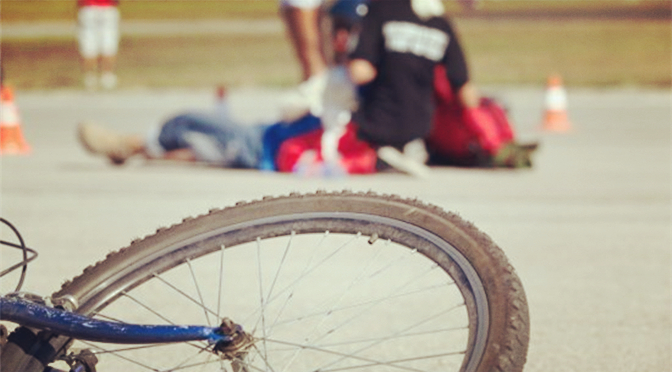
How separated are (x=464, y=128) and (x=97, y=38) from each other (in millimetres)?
11463

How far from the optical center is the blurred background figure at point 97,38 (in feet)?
63.5

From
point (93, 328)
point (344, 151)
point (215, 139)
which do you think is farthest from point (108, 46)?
point (93, 328)

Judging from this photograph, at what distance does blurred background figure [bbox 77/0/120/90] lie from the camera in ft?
63.5

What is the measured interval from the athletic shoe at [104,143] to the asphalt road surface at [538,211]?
0.10 meters

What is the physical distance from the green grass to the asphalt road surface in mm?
6432

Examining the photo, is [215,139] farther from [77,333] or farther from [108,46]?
[108,46]

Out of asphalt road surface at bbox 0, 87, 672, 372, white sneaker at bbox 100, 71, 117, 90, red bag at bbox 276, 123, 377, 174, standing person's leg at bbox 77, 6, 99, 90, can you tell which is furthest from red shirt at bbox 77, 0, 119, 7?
red bag at bbox 276, 123, 377, 174

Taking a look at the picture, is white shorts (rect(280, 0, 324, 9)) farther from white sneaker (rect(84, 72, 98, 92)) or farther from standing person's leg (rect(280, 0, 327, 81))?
white sneaker (rect(84, 72, 98, 92))

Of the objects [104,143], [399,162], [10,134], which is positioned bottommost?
[399,162]

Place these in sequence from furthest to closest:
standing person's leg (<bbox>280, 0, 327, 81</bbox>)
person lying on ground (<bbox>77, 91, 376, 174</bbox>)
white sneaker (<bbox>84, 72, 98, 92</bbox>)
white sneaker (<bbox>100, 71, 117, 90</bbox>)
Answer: white sneaker (<bbox>100, 71, 117, 90</bbox>) → white sneaker (<bbox>84, 72, 98, 92</bbox>) → standing person's leg (<bbox>280, 0, 327, 81</bbox>) → person lying on ground (<bbox>77, 91, 376, 174</bbox>)

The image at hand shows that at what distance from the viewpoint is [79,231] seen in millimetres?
6578

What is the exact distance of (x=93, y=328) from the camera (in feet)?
9.09

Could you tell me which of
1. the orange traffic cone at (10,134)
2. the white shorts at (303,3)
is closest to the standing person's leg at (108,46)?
the white shorts at (303,3)

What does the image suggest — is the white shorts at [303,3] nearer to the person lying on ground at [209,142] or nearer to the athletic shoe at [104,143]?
the person lying on ground at [209,142]
